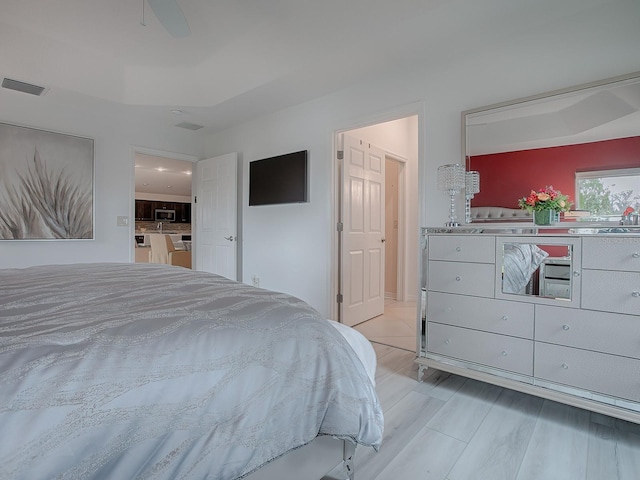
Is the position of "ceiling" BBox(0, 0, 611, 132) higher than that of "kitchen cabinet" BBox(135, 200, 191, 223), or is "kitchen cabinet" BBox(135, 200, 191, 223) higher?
"ceiling" BBox(0, 0, 611, 132)

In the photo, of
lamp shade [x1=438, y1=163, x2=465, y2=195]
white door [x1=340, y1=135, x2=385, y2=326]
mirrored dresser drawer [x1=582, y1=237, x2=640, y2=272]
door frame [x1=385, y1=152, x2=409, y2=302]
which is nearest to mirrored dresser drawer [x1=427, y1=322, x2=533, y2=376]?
mirrored dresser drawer [x1=582, y1=237, x2=640, y2=272]

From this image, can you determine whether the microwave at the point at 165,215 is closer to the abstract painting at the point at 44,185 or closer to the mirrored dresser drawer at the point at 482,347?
the abstract painting at the point at 44,185

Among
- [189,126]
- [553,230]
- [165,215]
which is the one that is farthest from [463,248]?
[165,215]

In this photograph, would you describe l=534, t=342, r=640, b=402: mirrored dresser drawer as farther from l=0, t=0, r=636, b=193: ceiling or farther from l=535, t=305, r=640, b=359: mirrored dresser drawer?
l=0, t=0, r=636, b=193: ceiling

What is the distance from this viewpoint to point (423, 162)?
273 cm

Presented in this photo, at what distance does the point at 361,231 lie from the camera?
3.69m

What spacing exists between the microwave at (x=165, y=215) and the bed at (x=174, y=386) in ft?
33.1

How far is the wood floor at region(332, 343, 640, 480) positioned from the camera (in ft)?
4.75

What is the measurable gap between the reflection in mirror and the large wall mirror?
0.43 metres

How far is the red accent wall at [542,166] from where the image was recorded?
6.45ft

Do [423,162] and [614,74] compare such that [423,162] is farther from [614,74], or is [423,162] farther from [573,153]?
[614,74]

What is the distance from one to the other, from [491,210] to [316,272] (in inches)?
70.4

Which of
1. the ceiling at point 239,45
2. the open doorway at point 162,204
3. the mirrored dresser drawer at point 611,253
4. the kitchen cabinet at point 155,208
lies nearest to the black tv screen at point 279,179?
the ceiling at point 239,45

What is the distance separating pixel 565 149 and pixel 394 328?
2.26 metres
